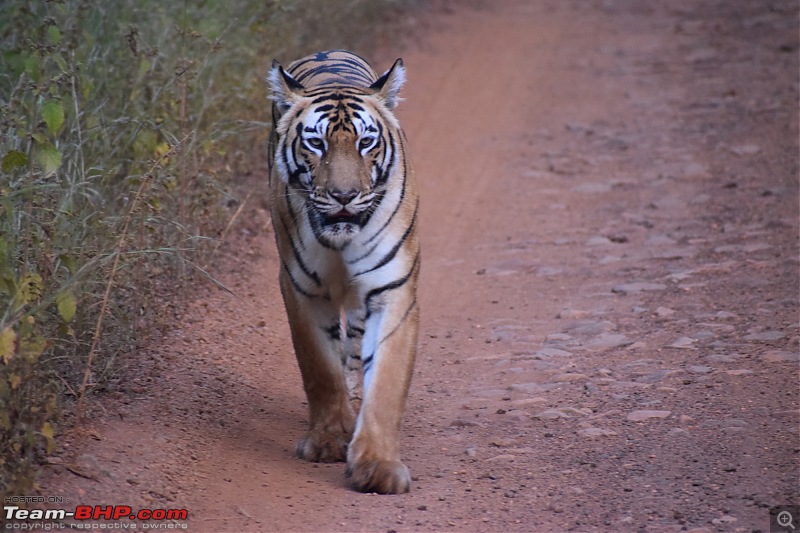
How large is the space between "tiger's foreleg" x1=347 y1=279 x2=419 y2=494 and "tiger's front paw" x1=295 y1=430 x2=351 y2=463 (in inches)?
11.5

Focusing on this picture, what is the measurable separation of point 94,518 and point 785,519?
7.59ft

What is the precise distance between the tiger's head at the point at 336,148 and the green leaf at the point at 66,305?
959 millimetres

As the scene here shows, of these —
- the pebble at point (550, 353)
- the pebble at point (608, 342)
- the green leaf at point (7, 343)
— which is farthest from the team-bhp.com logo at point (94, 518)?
the pebble at point (608, 342)

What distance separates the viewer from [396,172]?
438 centimetres

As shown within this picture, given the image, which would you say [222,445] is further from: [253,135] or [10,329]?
[253,135]

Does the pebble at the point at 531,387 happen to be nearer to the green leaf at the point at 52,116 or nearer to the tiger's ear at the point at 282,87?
the tiger's ear at the point at 282,87

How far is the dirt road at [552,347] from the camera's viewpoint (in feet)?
12.8

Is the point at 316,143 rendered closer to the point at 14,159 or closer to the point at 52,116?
the point at 52,116

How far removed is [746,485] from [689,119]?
604 centimetres

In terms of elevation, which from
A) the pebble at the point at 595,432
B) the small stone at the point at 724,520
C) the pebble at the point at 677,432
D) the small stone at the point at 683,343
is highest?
the small stone at the point at 683,343

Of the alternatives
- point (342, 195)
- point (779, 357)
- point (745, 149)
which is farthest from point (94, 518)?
point (745, 149)

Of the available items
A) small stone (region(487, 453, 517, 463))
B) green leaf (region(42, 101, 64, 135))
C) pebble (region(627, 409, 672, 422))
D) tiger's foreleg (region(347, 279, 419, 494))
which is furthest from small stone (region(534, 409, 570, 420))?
green leaf (region(42, 101, 64, 135))

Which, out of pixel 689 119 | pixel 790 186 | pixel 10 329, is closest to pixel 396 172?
pixel 10 329

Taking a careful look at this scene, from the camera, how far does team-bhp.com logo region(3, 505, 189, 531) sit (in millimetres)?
3449
